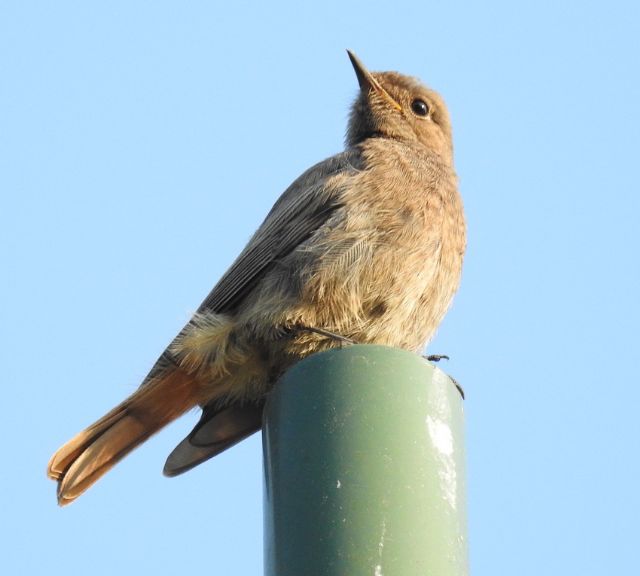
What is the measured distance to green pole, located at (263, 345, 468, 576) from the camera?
141 inches

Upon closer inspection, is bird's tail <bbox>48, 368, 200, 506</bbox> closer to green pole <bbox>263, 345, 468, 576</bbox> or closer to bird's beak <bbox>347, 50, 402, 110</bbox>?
green pole <bbox>263, 345, 468, 576</bbox>

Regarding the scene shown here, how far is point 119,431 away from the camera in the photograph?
6.20m

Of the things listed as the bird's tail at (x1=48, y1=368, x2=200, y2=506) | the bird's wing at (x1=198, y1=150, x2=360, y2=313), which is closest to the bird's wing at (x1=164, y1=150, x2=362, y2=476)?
the bird's wing at (x1=198, y1=150, x2=360, y2=313)

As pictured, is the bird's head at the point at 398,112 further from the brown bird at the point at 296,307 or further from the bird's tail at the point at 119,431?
the bird's tail at the point at 119,431

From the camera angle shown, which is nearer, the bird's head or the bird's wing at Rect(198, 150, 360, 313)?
the bird's wing at Rect(198, 150, 360, 313)

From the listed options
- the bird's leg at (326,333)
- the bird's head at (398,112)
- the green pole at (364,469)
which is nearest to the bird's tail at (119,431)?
the bird's leg at (326,333)

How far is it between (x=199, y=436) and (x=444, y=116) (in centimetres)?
346

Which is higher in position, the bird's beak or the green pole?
the bird's beak

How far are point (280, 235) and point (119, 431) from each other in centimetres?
135

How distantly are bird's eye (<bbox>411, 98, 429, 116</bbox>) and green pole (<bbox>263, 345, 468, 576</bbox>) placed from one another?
14.3 feet

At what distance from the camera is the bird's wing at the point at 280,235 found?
6.42 metres

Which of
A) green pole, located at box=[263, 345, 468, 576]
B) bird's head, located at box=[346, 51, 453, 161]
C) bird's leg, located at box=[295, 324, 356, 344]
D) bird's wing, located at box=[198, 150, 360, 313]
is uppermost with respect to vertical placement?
bird's head, located at box=[346, 51, 453, 161]

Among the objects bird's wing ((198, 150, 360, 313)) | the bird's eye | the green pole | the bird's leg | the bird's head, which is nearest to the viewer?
the green pole

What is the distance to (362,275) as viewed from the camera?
19.7 feet
